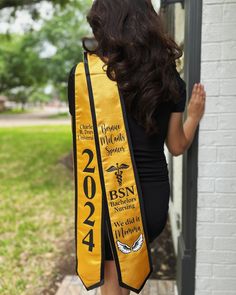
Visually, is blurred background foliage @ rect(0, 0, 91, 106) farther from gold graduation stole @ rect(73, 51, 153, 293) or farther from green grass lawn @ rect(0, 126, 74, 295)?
gold graduation stole @ rect(73, 51, 153, 293)

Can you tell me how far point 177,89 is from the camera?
1482 millimetres

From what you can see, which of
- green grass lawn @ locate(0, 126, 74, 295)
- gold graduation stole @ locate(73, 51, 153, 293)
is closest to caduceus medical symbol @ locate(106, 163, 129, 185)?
gold graduation stole @ locate(73, 51, 153, 293)

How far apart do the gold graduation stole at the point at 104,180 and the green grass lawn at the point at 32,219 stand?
161 centimetres

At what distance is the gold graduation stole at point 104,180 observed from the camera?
1.49 meters

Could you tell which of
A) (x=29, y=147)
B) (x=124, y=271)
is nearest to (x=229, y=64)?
(x=124, y=271)

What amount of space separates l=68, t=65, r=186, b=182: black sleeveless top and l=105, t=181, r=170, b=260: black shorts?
0.10 feet

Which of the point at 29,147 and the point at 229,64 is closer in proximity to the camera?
the point at 229,64

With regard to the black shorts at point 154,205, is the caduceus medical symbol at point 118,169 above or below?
above

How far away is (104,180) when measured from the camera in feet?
4.98

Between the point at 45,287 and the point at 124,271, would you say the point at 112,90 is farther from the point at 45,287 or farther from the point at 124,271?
the point at 45,287

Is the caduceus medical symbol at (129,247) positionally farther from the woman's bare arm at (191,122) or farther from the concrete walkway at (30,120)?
the concrete walkway at (30,120)

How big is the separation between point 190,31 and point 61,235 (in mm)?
2827

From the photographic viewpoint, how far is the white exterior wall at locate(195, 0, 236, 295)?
1.86 meters

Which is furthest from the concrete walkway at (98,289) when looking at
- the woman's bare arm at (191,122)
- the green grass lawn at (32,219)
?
the woman's bare arm at (191,122)
